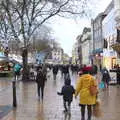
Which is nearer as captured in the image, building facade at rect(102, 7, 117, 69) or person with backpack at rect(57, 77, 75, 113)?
person with backpack at rect(57, 77, 75, 113)

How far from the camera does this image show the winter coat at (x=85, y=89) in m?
14.8

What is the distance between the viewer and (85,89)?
583 inches

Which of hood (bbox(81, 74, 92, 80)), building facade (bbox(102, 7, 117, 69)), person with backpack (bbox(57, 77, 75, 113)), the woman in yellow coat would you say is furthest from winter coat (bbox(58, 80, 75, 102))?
building facade (bbox(102, 7, 117, 69))

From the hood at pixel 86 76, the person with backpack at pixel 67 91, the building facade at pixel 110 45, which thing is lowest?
the person with backpack at pixel 67 91

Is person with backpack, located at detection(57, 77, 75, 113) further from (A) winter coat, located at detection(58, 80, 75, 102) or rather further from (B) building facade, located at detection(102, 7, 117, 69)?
(B) building facade, located at detection(102, 7, 117, 69)

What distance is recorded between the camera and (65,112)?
1953cm

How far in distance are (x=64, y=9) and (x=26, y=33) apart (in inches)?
177

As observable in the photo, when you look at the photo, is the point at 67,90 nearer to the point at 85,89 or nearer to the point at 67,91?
the point at 67,91

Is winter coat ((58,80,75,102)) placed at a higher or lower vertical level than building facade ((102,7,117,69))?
lower

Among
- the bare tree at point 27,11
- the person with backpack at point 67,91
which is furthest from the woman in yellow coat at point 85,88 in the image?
the bare tree at point 27,11

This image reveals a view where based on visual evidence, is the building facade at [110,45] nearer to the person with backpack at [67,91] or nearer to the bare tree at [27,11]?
the bare tree at [27,11]

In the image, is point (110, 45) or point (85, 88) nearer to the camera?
point (85, 88)

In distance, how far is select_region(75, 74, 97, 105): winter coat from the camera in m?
14.8

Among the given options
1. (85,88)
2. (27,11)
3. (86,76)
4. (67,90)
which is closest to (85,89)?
(85,88)
